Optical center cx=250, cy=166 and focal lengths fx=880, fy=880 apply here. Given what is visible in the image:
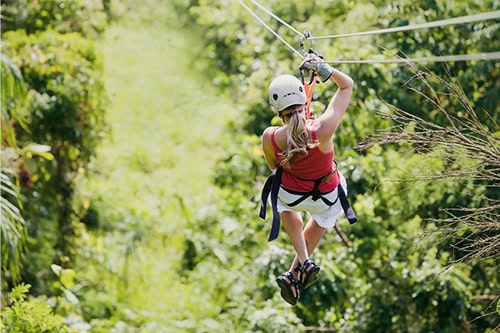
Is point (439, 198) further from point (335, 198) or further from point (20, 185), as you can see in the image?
point (20, 185)

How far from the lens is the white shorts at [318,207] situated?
396 centimetres

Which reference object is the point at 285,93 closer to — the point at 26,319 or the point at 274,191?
the point at 274,191

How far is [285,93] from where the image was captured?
3.61m

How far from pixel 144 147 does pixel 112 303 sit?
152 inches

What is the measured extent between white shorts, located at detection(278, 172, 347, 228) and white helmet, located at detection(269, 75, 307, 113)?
495 millimetres

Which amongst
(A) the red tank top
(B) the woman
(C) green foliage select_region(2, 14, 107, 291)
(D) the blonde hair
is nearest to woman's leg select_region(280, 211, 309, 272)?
(B) the woman

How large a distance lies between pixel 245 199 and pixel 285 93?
4173 millimetres

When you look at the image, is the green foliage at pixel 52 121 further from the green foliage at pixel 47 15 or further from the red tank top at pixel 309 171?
the red tank top at pixel 309 171

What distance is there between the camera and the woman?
11.9ft

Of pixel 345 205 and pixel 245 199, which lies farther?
pixel 245 199

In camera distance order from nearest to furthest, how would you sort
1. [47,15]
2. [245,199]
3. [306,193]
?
1. [306,193]
2. [245,199]
3. [47,15]

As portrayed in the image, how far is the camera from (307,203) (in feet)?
13.0

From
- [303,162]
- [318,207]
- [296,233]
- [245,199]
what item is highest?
[303,162]

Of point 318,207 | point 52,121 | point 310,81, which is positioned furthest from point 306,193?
point 52,121
